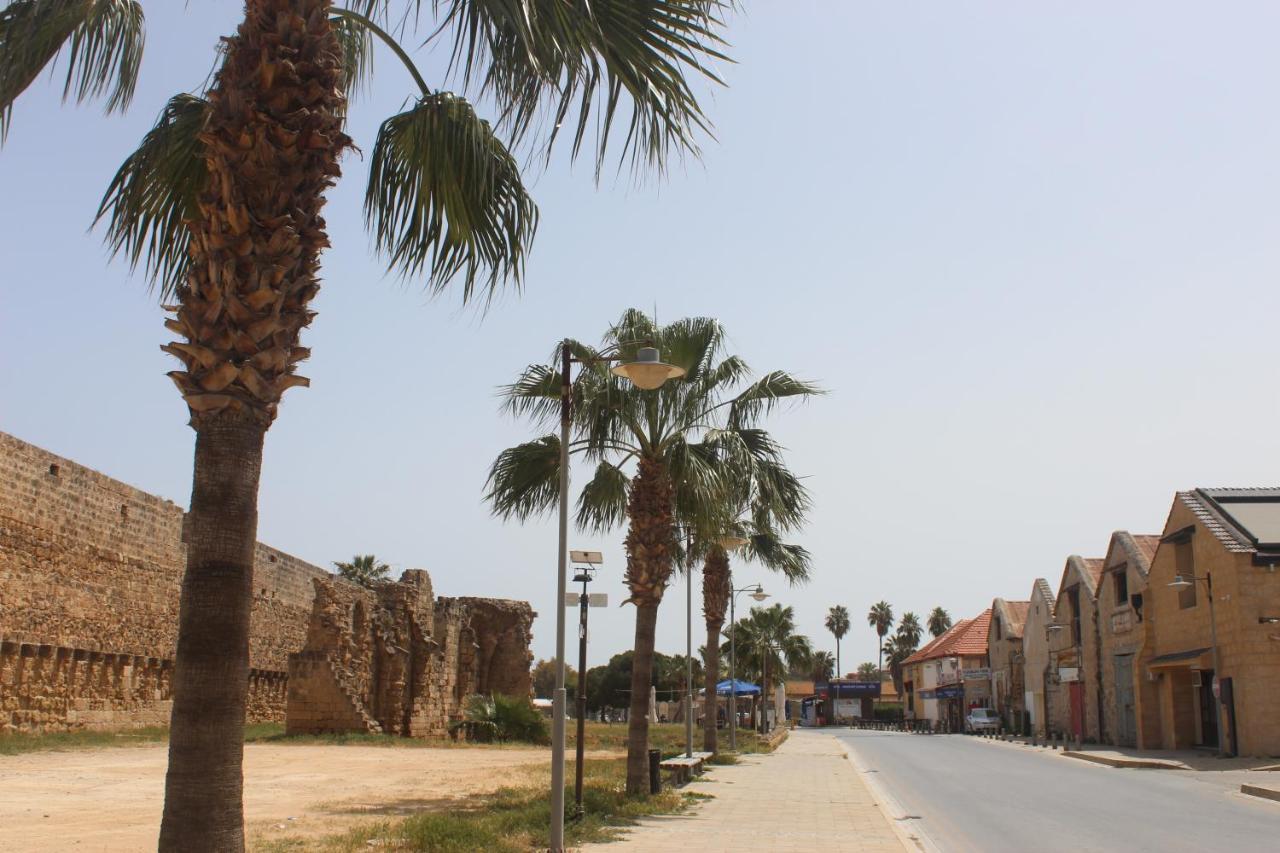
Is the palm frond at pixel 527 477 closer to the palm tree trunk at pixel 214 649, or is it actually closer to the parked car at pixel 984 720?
the palm tree trunk at pixel 214 649

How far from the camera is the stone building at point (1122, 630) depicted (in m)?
40.6

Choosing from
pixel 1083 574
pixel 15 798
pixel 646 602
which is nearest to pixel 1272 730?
pixel 1083 574

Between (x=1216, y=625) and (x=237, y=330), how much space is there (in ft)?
111

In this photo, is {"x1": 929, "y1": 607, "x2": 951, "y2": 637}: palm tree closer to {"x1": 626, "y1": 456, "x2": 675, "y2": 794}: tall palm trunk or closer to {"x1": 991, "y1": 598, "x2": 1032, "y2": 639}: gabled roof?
{"x1": 991, "y1": 598, "x2": 1032, "y2": 639}: gabled roof

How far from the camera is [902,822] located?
1569 cm

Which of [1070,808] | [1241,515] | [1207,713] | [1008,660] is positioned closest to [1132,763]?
[1207,713]

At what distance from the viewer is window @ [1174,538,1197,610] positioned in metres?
36.6

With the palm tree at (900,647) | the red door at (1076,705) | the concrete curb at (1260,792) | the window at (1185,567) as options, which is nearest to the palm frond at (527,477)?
the concrete curb at (1260,792)

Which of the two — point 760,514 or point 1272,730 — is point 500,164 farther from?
point 1272,730

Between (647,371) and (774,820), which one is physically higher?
(647,371)

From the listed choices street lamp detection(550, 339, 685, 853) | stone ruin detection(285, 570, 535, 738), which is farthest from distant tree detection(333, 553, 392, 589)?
street lamp detection(550, 339, 685, 853)

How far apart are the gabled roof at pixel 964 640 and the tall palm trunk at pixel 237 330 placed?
72908mm

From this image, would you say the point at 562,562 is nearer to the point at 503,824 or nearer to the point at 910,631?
the point at 503,824

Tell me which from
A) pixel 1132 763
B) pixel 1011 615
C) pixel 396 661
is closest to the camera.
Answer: pixel 1132 763
